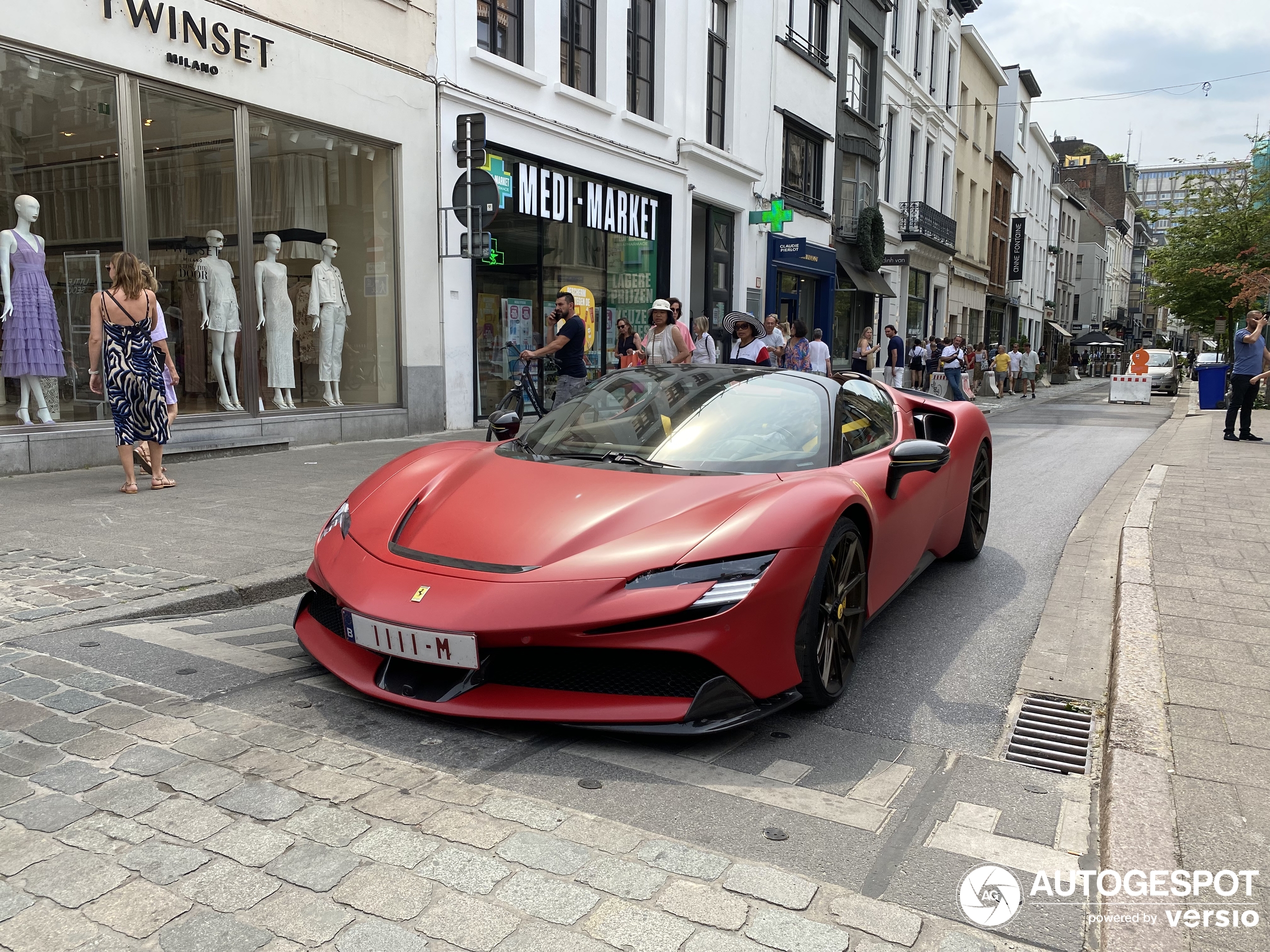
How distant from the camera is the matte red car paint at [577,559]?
2.87 metres

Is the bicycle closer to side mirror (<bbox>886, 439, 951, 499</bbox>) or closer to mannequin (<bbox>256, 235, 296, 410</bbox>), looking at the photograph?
mannequin (<bbox>256, 235, 296, 410</bbox>)

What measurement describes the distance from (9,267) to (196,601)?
5.99m

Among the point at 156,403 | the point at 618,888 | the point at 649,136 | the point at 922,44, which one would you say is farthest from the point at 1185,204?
the point at 618,888

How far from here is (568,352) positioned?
34.9 feet

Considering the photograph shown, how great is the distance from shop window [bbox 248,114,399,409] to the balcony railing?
22.1 metres

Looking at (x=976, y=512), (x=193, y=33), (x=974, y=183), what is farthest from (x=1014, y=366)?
(x=976, y=512)

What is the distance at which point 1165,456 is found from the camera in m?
11.3

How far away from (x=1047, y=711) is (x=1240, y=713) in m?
0.61

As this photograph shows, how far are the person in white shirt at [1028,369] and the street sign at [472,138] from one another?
879 inches

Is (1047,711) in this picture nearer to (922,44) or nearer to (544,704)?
(544,704)

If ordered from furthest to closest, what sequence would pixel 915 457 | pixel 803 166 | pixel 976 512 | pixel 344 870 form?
pixel 803 166
pixel 976 512
pixel 915 457
pixel 344 870

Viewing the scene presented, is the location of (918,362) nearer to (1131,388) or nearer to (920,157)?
(1131,388)

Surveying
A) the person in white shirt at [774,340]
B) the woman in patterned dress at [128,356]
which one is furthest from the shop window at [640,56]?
the woman in patterned dress at [128,356]

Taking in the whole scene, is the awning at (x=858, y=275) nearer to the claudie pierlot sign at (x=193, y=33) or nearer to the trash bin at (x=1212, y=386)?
the trash bin at (x=1212, y=386)
